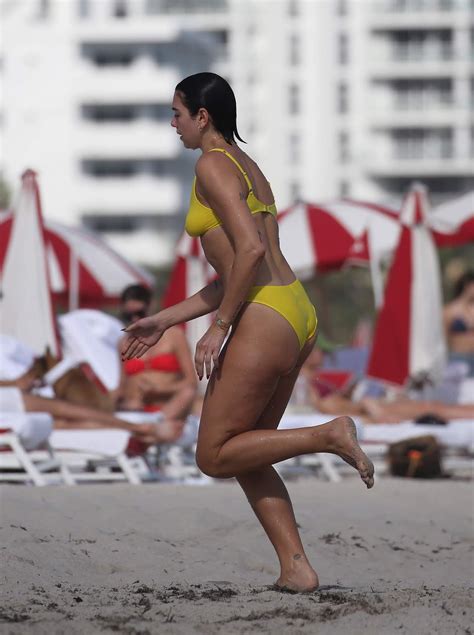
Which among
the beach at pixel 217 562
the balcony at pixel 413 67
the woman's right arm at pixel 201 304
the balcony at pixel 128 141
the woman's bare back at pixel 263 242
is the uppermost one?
the woman's bare back at pixel 263 242

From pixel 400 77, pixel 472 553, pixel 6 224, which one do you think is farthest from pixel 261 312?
pixel 400 77

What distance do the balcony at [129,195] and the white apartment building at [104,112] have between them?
5cm

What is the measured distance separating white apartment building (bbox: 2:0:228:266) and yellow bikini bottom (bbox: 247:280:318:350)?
67.2 m

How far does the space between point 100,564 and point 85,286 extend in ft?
31.6

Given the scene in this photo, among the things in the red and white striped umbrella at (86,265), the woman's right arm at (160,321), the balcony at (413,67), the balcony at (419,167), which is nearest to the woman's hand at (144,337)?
the woman's right arm at (160,321)

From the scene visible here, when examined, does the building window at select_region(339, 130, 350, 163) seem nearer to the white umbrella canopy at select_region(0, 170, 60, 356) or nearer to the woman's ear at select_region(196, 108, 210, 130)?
the white umbrella canopy at select_region(0, 170, 60, 356)

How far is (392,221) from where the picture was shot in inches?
636

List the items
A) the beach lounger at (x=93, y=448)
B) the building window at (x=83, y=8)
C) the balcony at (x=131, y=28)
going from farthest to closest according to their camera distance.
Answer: the building window at (x=83, y=8) < the balcony at (x=131, y=28) < the beach lounger at (x=93, y=448)

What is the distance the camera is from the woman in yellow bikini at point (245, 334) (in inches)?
189

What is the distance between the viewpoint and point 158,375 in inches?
420

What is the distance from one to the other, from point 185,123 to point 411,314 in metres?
8.27

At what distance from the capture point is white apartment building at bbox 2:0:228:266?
74812mm

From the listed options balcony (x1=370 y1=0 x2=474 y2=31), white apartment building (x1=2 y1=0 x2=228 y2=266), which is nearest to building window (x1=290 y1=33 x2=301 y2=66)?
balcony (x1=370 y1=0 x2=474 y2=31)

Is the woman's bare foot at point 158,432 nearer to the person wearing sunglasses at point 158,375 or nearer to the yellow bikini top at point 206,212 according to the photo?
the person wearing sunglasses at point 158,375
